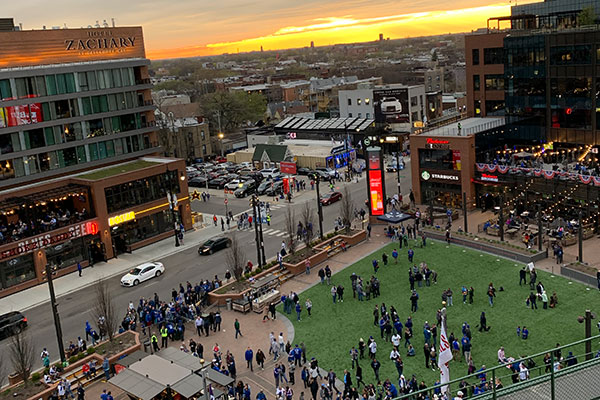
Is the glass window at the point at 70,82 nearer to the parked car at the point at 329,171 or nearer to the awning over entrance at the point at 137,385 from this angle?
the parked car at the point at 329,171

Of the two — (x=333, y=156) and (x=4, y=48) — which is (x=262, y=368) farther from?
(x=333, y=156)

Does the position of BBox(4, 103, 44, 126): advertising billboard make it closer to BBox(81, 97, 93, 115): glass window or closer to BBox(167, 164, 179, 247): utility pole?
BBox(81, 97, 93, 115): glass window

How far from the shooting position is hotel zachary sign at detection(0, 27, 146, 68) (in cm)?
5166

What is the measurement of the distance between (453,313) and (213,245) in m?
23.2

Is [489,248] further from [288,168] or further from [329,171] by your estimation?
[288,168]

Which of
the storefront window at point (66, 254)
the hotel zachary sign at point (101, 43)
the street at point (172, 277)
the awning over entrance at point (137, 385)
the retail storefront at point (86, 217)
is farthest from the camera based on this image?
the hotel zachary sign at point (101, 43)

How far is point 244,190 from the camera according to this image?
7181cm

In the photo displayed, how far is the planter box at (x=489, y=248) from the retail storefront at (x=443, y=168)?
273 inches

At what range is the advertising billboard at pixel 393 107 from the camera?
93.0m

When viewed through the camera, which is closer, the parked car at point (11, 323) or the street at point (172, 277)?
the parked car at point (11, 323)

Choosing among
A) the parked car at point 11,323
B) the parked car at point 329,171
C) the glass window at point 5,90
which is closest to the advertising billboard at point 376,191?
the parked car at point 329,171

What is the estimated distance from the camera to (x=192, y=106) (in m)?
129

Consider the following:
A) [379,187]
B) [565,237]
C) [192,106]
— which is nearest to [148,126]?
[379,187]

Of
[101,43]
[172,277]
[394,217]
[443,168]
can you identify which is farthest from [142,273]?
[443,168]
